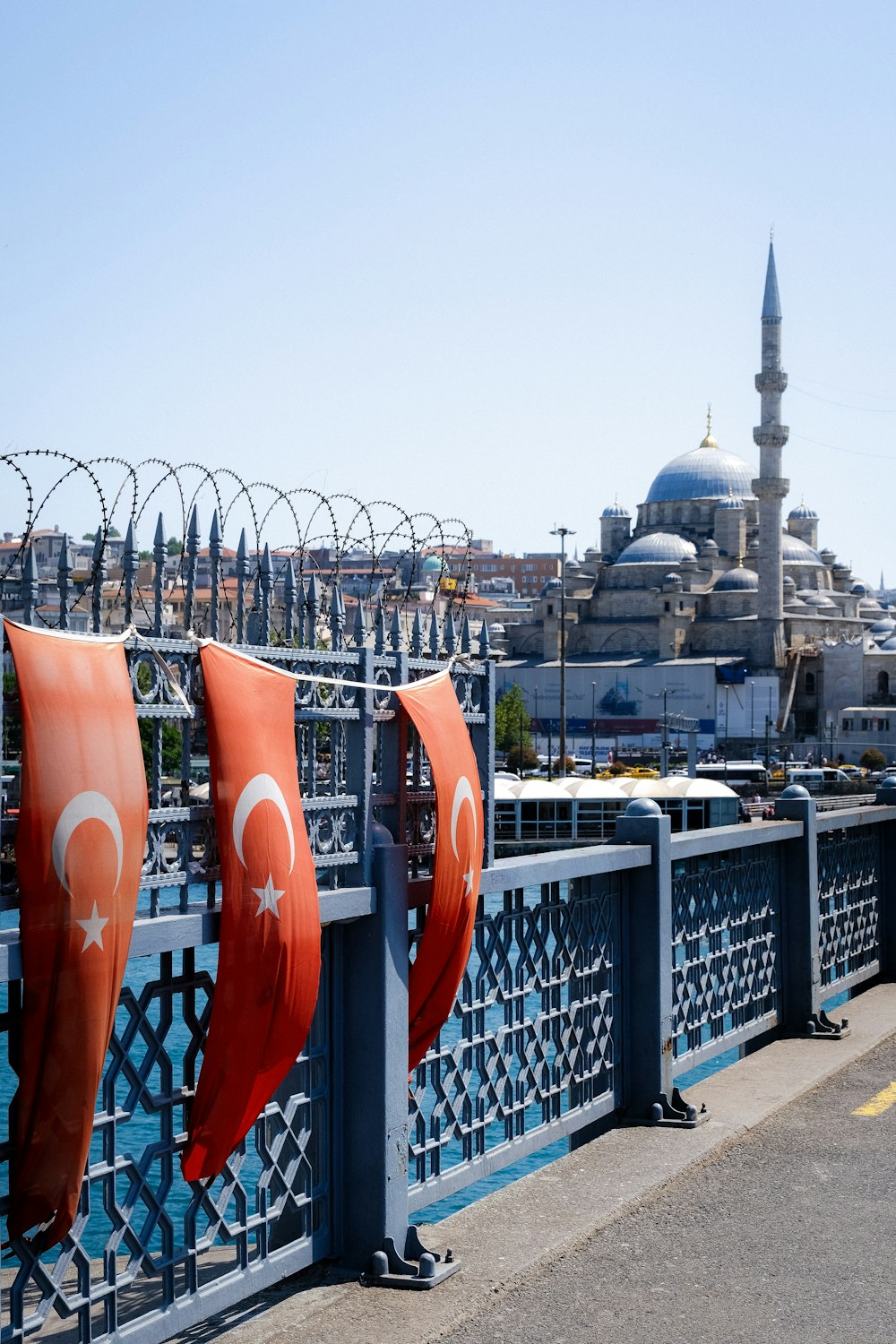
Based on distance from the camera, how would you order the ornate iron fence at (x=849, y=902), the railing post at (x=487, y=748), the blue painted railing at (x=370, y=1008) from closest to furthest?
the blue painted railing at (x=370, y=1008)
the railing post at (x=487, y=748)
the ornate iron fence at (x=849, y=902)

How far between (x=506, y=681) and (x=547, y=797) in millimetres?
39160

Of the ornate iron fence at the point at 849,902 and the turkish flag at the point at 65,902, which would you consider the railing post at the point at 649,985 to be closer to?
the ornate iron fence at the point at 849,902

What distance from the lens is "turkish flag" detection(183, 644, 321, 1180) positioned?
322cm

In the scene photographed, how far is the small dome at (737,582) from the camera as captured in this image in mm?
68750

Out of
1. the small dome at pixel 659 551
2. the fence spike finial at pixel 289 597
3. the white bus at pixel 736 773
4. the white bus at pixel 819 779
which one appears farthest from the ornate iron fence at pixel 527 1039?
the small dome at pixel 659 551

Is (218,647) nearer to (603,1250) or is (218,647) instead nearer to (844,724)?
(603,1250)

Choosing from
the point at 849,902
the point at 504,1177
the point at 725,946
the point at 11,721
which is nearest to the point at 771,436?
the point at 504,1177

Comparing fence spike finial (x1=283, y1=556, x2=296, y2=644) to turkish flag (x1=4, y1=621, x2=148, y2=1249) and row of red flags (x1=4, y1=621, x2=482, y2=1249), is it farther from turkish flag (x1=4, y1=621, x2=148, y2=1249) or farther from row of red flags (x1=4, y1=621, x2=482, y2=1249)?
turkish flag (x1=4, y1=621, x2=148, y2=1249)

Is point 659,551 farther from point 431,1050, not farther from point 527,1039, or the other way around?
point 431,1050

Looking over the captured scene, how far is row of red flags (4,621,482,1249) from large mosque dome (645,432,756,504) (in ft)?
244

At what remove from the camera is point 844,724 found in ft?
204

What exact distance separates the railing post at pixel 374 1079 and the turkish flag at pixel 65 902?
1066mm

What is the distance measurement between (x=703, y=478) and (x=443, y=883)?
7528 centimetres

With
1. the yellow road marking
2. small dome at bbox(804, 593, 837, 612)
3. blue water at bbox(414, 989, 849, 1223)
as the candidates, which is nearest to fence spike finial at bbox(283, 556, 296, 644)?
the yellow road marking
